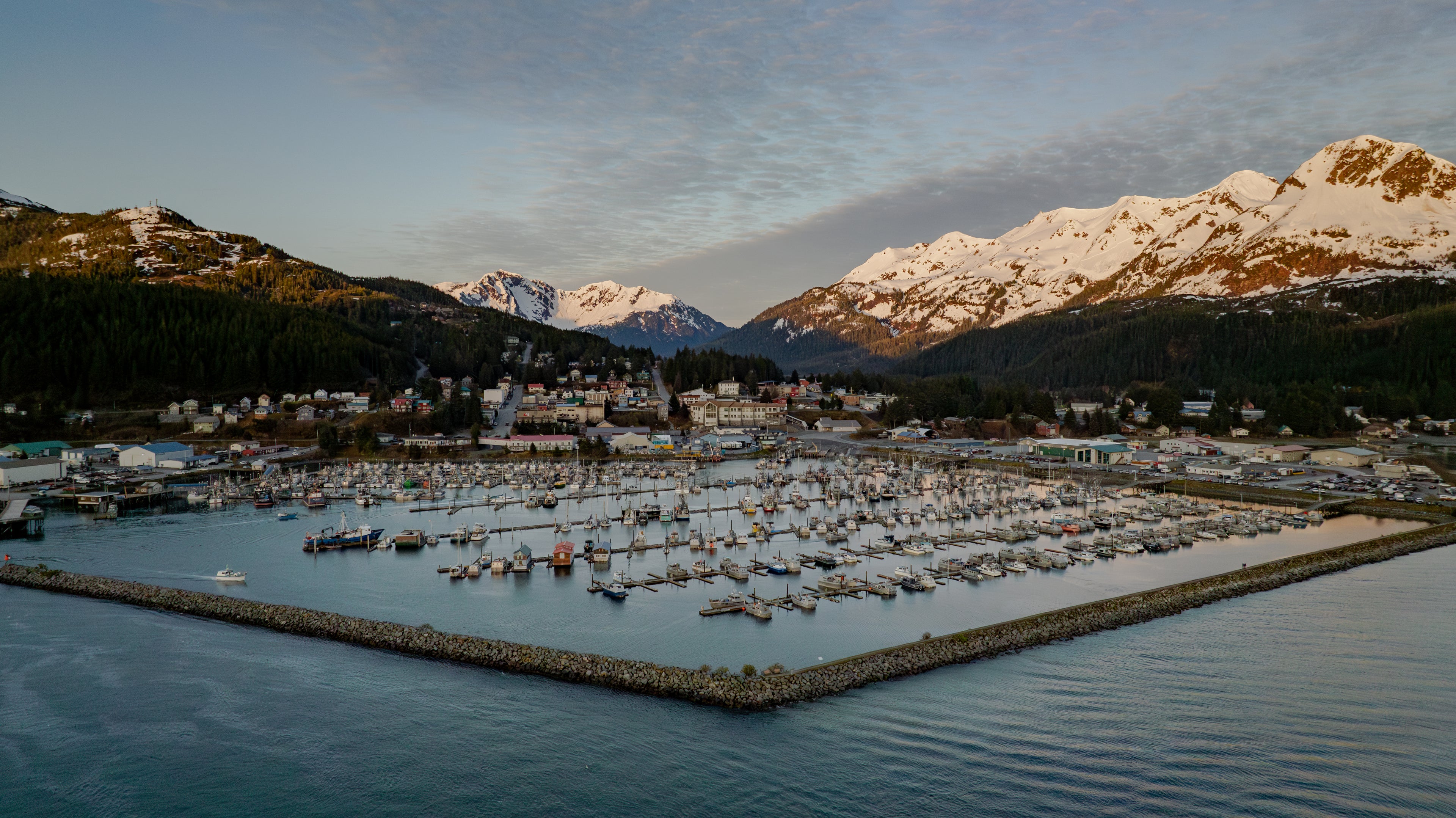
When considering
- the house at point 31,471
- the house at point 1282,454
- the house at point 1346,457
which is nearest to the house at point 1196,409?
the house at point 1282,454

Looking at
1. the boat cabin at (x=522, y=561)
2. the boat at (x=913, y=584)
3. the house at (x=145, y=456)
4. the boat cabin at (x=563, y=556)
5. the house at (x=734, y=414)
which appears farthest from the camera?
the house at (x=734, y=414)

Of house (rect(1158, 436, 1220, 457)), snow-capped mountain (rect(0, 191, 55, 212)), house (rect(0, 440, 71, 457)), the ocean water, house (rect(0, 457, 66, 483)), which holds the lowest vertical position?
the ocean water

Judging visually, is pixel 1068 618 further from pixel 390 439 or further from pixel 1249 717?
pixel 390 439

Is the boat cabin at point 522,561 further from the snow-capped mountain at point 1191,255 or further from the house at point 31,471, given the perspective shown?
the snow-capped mountain at point 1191,255

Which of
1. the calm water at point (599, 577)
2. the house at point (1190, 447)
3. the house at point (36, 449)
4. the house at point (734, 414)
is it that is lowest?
the calm water at point (599, 577)

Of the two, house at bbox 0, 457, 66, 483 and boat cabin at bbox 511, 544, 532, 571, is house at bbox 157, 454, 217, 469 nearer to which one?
house at bbox 0, 457, 66, 483

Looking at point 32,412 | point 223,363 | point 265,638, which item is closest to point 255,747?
point 265,638

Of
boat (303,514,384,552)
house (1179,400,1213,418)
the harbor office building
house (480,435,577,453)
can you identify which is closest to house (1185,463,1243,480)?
the harbor office building
